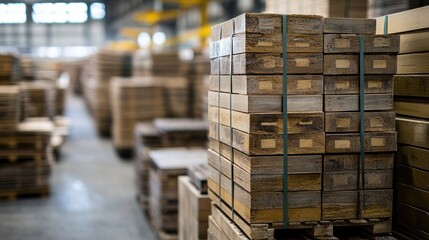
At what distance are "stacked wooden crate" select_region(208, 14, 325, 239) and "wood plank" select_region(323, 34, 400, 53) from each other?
7 centimetres

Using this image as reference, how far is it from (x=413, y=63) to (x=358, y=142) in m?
0.86

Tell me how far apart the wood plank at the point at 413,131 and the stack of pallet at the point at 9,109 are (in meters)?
7.19

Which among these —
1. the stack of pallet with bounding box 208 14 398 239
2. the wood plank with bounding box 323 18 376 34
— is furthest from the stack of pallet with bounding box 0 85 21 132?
the wood plank with bounding box 323 18 376 34

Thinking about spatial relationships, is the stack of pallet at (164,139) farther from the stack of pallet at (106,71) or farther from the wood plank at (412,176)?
the stack of pallet at (106,71)

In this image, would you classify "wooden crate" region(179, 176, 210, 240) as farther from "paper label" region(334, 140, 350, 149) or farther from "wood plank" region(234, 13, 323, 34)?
"wood plank" region(234, 13, 323, 34)

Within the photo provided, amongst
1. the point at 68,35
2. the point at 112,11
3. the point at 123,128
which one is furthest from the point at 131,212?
the point at 68,35

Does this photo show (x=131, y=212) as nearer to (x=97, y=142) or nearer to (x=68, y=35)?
(x=97, y=142)

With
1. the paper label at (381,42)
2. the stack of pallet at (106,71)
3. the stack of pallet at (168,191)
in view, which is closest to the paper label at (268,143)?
the paper label at (381,42)

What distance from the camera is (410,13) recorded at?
4301mm

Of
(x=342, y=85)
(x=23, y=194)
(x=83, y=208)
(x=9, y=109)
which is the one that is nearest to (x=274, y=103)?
(x=342, y=85)

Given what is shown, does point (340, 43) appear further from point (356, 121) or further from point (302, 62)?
point (356, 121)

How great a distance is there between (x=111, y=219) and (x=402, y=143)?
557 cm

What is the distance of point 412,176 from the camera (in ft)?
13.6

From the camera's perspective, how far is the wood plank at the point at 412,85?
13.4ft
